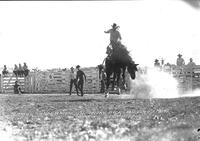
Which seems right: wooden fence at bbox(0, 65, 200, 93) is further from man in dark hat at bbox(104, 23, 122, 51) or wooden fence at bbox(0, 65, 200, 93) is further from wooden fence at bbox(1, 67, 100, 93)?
man in dark hat at bbox(104, 23, 122, 51)

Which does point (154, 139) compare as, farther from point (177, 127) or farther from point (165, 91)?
point (165, 91)

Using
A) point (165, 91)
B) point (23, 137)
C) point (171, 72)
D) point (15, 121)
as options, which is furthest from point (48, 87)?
point (23, 137)

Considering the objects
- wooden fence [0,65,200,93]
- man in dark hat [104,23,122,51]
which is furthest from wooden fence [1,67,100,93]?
man in dark hat [104,23,122,51]

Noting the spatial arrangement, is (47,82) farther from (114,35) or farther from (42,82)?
(114,35)

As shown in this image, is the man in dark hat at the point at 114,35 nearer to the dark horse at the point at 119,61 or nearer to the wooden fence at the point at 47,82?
the dark horse at the point at 119,61

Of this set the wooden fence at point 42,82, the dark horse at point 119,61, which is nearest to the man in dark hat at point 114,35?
the dark horse at point 119,61

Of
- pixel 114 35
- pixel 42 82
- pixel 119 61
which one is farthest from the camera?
pixel 42 82

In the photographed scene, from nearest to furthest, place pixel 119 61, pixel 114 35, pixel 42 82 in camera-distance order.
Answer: pixel 114 35
pixel 119 61
pixel 42 82

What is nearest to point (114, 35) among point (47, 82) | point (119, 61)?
point (119, 61)

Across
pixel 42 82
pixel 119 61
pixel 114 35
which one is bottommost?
pixel 42 82

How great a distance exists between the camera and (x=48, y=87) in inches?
1499

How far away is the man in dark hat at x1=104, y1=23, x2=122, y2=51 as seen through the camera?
20.7 metres

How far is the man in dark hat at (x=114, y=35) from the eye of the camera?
20.7 metres

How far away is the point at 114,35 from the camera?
20.8 m
